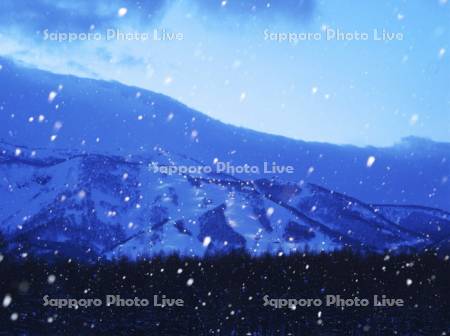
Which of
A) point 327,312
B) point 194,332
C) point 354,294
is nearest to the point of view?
point 194,332

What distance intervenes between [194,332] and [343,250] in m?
23.1

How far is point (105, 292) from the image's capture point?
94.9ft

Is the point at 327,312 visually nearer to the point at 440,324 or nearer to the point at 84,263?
the point at 440,324

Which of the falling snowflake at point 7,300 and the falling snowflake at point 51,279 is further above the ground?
the falling snowflake at point 51,279

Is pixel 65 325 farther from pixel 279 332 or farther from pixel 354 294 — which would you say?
pixel 354 294

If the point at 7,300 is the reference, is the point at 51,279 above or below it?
above

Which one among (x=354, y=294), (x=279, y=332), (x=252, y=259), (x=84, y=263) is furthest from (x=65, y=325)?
(x=252, y=259)

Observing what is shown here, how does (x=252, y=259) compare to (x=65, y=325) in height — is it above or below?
above

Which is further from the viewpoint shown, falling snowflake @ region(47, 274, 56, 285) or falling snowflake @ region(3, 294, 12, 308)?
falling snowflake @ region(47, 274, 56, 285)

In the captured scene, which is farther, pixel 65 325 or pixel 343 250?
pixel 343 250

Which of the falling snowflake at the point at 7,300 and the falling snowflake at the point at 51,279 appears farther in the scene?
the falling snowflake at the point at 51,279

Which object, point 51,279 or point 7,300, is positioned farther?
point 51,279

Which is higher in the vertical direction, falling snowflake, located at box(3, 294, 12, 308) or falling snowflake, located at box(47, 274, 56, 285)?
falling snowflake, located at box(47, 274, 56, 285)

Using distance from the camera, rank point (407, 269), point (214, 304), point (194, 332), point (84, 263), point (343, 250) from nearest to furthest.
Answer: point (194, 332) < point (214, 304) < point (407, 269) < point (84, 263) < point (343, 250)
